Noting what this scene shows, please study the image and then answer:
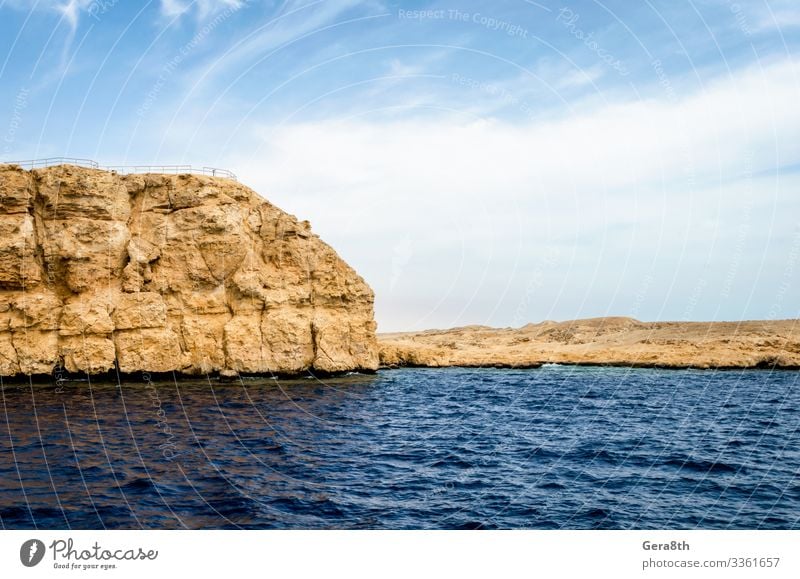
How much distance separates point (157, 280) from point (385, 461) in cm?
3220

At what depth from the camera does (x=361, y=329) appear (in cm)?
5231

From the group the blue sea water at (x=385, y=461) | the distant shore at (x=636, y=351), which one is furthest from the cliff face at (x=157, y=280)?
the distant shore at (x=636, y=351)

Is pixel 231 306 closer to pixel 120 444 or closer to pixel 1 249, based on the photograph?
pixel 1 249

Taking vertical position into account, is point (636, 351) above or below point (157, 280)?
below

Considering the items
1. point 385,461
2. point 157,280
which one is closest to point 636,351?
point 157,280

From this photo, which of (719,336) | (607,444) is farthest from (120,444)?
(719,336)

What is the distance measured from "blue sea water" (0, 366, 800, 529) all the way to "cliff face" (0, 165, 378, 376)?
4.71 metres

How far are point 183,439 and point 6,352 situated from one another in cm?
2651

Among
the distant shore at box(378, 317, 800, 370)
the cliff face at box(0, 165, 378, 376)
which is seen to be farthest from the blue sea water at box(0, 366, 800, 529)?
the distant shore at box(378, 317, 800, 370)

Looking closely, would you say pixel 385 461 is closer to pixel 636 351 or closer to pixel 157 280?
pixel 157 280

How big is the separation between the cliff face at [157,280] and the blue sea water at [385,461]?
4.71 m

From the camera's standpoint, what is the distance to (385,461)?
20.2 metres

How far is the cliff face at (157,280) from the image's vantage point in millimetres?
41750

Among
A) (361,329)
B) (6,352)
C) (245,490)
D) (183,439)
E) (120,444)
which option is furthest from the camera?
(361,329)
